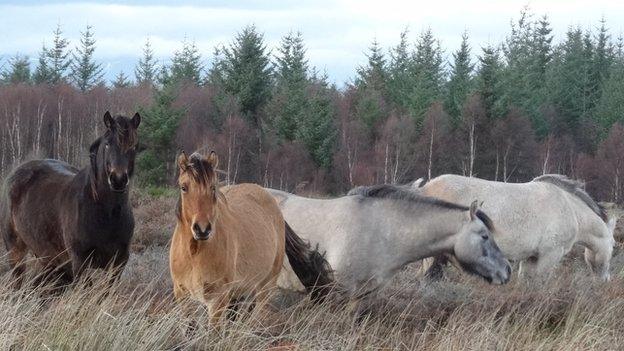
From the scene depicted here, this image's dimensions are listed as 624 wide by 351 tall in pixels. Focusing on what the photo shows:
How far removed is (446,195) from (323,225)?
3.12 meters

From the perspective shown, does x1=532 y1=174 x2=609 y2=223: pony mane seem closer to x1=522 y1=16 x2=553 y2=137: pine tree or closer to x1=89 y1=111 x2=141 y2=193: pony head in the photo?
x1=89 y1=111 x2=141 y2=193: pony head

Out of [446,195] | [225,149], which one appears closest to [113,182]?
[446,195]

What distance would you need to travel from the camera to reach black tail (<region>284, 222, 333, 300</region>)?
23.3 ft

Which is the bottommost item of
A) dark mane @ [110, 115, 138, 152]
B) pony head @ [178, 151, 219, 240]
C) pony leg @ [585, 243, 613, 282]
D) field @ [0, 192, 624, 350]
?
pony leg @ [585, 243, 613, 282]

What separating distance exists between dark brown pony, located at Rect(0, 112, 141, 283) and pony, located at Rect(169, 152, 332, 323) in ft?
2.78

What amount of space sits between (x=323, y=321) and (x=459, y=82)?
141ft

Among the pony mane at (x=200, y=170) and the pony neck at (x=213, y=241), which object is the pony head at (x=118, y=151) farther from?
the pony mane at (x=200, y=170)

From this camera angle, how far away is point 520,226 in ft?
35.3

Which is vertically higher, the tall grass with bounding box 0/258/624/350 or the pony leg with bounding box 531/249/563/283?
the tall grass with bounding box 0/258/624/350

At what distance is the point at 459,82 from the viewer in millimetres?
47594

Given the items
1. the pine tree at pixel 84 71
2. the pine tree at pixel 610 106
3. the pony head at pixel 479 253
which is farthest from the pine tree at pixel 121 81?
the pony head at pixel 479 253

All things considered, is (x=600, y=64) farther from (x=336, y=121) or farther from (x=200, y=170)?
(x=200, y=170)

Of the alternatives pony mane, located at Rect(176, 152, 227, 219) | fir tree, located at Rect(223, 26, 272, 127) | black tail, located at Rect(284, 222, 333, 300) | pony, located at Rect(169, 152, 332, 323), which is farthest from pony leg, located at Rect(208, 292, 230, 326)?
fir tree, located at Rect(223, 26, 272, 127)

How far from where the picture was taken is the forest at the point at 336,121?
39125mm
